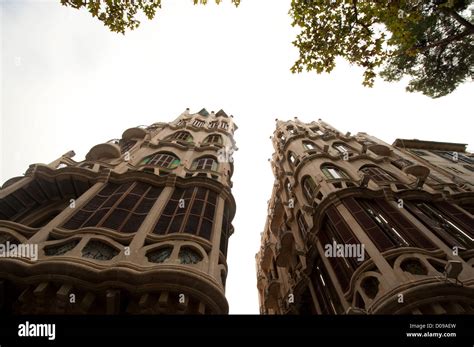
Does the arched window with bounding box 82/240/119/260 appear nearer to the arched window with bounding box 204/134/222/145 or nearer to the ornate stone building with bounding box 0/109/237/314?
the ornate stone building with bounding box 0/109/237/314

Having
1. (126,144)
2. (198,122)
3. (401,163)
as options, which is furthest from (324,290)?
(198,122)

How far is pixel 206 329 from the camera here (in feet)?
21.5

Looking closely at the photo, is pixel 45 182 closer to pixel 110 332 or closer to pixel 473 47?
pixel 110 332

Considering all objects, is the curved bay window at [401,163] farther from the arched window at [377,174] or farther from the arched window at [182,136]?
the arched window at [182,136]

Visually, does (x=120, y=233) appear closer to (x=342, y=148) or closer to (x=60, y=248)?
(x=60, y=248)

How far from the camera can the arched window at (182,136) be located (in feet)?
81.0

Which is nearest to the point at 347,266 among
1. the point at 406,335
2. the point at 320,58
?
the point at 406,335

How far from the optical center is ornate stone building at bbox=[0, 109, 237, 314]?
8758 mm

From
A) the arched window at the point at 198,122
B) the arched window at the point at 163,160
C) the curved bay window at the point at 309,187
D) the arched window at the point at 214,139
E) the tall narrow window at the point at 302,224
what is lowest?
the tall narrow window at the point at 302,224

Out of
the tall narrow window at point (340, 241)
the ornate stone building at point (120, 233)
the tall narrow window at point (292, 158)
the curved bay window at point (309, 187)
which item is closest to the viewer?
the ornate stone building at point (120, 233)

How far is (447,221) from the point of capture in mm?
16219

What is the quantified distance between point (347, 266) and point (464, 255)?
4.90 m

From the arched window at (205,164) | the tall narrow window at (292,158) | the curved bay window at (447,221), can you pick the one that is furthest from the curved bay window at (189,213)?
the tall narrow window at (292,158)

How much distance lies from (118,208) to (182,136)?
43.8 ft
